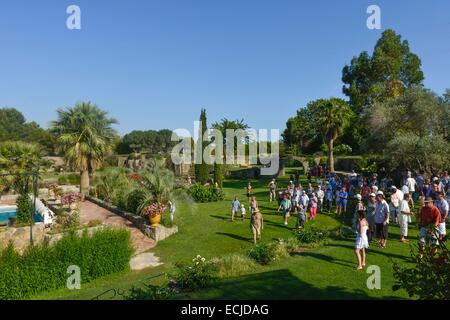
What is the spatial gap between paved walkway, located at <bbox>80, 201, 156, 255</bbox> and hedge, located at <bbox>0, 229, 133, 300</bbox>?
1.70 meters

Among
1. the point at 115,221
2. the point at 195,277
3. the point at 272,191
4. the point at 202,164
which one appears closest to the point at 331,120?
the point at 202,164

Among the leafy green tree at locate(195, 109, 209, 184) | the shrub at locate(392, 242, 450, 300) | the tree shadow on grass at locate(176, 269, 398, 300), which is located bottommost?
the tree shadow on grass at locate(176, 269, 398, 300)

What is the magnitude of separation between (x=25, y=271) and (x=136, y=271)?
3.27m

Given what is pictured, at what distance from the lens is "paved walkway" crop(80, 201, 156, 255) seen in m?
13.7

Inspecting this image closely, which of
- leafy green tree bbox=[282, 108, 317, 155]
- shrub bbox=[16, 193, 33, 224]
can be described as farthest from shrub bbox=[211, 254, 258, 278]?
leafy green tree bbox=[282, 108, 317, 155]

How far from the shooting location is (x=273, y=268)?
31.6ft

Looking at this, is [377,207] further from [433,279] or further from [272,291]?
[433,279]

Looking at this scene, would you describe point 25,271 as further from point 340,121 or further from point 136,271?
point 340,121

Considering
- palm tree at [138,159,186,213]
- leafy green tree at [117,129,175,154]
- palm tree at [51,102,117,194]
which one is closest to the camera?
palm tree at [138,159,186,213]

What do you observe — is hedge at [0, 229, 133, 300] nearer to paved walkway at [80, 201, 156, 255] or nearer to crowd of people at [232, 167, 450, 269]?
paved walkway at [80, 201, 156, 255]

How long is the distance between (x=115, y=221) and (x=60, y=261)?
6793 millimetres
